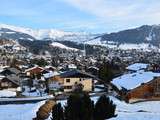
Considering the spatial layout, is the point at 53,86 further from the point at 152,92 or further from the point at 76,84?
the point at 152,92

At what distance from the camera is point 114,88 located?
64.1m

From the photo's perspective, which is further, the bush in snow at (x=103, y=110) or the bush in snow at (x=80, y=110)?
the bush in snow at (x=103, y=110)

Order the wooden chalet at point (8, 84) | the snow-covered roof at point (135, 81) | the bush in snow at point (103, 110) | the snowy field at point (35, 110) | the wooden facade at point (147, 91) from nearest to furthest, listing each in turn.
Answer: the bush in snow at point (103, 110) < the snowy field at point (35, 110) < the wooden facade at point (147, 91) < the snow-covered roof at point (135, 81) < the wooden chalet at point (8, 84)

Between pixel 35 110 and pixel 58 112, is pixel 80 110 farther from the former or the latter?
pixel 35 110

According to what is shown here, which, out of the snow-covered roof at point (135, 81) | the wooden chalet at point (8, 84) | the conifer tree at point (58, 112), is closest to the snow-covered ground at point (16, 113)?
the conifer tree at point (58, 112)

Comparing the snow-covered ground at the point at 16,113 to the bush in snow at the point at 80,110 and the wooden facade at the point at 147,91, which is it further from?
the wooden facade at the point at 147,91

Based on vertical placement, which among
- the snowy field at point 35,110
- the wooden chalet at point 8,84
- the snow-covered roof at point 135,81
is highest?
the snow-covered roof at point 135,81

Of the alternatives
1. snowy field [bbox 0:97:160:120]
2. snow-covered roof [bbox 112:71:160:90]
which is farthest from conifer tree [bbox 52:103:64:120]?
snow-covered roof [bbox 112:71:160:90]

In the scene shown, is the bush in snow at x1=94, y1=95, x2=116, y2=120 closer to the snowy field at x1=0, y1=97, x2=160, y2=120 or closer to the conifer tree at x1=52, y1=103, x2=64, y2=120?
the snowy field at x1=0, y1=97, x2=160, y2=120

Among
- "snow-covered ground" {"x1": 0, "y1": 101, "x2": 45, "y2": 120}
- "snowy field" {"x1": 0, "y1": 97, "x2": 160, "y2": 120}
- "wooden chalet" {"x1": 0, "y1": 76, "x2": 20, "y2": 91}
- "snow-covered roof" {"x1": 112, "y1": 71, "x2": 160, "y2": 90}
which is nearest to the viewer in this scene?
"snowy field" {"x1": 0, "y1": 97, "x2": 160, "y2": 120}

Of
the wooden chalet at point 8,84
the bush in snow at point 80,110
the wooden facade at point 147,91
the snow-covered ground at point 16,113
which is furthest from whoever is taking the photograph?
the wooden chalet at point 8,84

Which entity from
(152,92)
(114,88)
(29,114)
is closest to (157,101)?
(152,92)

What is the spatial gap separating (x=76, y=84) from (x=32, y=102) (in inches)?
941

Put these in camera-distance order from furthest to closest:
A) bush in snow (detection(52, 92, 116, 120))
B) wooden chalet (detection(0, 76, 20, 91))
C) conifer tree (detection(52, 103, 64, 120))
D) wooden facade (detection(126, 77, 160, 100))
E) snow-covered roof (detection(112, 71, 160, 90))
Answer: wooden chalet (detection(0, 76, 20, 91)) < snow-covered roof (detection(112, 71, 160, 90)) < wooden facade (detection(126, 77, 160, 100)) < conifer tree (detection(52, 103, 64, 120)) < bush in snow (detection(52, 92, 116, 120))
